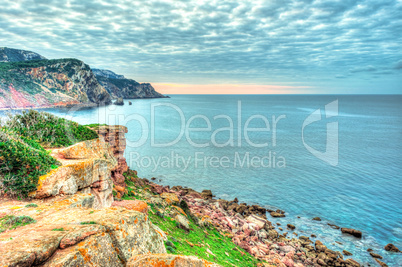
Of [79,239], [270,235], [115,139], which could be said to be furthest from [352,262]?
[115,139]

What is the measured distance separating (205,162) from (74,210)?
45.6 meters

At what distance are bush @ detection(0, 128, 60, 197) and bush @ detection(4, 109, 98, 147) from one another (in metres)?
6.80

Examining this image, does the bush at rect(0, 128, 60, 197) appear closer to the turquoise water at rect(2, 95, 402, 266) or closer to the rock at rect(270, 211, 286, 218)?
the rock at rect(270, 211, 286, 218)

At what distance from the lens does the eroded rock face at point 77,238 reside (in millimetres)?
5691

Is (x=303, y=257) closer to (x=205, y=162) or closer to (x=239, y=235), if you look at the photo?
(x=239, y=235)

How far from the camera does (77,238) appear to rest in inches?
255

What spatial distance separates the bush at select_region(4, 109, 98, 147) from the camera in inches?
725

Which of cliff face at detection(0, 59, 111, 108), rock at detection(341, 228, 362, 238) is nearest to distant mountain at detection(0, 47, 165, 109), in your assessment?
cliff face at detection(0, 59, 111, 108)

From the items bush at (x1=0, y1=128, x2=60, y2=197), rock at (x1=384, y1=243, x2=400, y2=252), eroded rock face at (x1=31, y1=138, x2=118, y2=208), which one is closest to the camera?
bush at (x1=0, y1=128, x2=60, y2=197)

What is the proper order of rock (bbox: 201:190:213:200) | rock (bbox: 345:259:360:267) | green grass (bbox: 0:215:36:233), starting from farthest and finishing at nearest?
1. rock (bbox: 201:190:213:200)
2. rock (bbox: 345:259:360:267)
3. green grass (bbox: 0:215:36:233)

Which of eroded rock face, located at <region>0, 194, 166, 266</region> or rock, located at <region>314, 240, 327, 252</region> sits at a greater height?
eroded rock face, located at <region>0, 194, 166, 266</region>

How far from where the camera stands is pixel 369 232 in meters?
30.2

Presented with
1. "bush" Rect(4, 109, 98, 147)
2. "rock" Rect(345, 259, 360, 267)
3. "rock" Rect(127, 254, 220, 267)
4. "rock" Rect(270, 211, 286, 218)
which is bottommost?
"rock" Rect(345, 259, 360, 267)

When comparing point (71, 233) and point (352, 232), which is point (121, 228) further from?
point (352, 232)
